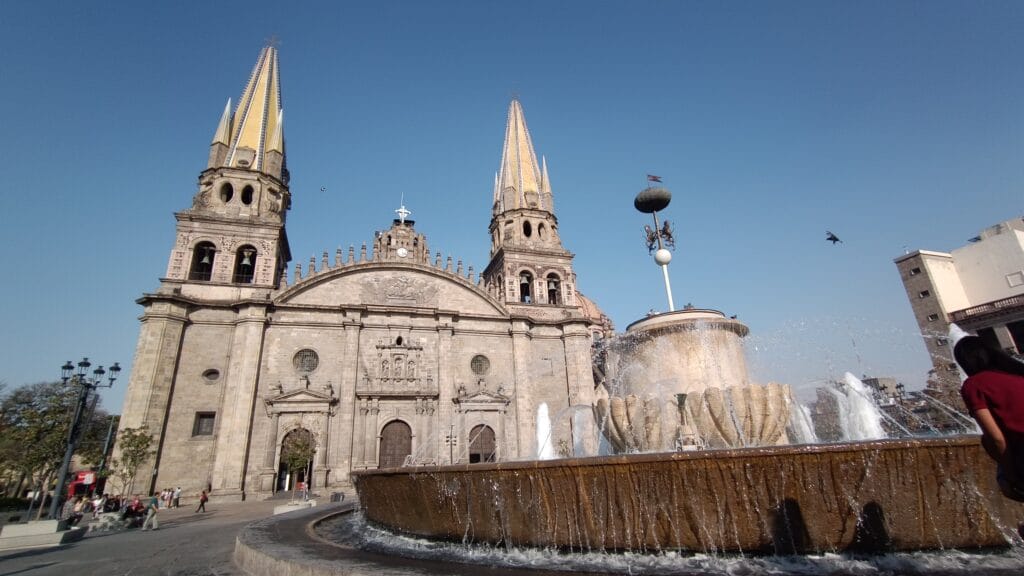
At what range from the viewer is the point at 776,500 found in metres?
4.58

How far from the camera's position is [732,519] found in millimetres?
4703

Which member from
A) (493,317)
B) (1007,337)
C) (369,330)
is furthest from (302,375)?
(1007,337)

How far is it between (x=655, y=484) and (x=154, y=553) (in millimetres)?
8491

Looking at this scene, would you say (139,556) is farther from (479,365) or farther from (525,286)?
(525,286)

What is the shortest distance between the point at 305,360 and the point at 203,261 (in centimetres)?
781

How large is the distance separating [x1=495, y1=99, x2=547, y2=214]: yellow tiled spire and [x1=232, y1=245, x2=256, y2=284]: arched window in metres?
16.2

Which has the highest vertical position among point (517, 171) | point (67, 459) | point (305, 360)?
point (517, 171)

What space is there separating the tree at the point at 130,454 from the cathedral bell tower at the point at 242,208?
7418 millimetres

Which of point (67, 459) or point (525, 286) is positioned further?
point (525, 286)

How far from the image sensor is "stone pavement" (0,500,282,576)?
6.60 metres

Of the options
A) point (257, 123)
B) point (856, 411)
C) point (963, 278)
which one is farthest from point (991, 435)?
point (963, 278)

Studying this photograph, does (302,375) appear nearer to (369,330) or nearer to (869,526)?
(369,330)

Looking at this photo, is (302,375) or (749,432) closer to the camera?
(749,432)

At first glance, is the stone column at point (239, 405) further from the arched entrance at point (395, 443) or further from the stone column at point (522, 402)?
the stone column at point (522, 402)
